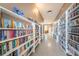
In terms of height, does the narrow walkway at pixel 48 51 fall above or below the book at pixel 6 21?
below

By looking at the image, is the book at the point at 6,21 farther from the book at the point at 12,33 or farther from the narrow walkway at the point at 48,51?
the narrow walkway at the point at 48,51

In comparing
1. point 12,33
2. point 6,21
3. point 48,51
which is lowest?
point 48,51

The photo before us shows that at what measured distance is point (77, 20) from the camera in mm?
2139

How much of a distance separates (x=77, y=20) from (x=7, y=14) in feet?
4.35

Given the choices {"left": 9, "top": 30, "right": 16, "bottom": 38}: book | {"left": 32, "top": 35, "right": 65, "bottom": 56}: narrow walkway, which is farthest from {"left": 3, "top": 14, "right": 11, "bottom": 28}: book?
{"left": 32, "top": 35, "right": 65, "bottom": 56}: narrow walkway

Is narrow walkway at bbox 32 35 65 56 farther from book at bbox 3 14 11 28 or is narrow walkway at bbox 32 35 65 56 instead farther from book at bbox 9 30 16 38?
book at bbox 3 14 11 28

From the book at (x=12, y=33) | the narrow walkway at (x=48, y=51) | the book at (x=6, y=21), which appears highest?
the book at (x=6, y=21)

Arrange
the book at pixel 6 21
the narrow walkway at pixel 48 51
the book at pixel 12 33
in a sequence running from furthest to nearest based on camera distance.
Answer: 1. the narrow walkway at pixel 48 51
2. the book at pixel 12 33
3. the book at pixel 6 21

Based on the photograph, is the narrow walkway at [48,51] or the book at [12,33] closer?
the book at [12,33]

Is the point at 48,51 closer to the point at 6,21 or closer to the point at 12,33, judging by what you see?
the point at 12,33

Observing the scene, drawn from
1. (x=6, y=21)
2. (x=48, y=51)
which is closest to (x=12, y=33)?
(x=6, y=21)

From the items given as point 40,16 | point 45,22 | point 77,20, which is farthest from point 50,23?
point 77,20

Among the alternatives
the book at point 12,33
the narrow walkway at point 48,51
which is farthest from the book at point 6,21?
the narrow walkway at point 48,51

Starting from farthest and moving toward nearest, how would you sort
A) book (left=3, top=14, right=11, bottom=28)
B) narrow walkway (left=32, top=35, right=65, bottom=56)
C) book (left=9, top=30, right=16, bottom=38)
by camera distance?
1. narrow walkway (left=32, top=35, right=65, bottom=56)
2. book (left=9, top=30, right=16, bottom=38)
3. book (left=3, top=14, right=11, bottom=28)
